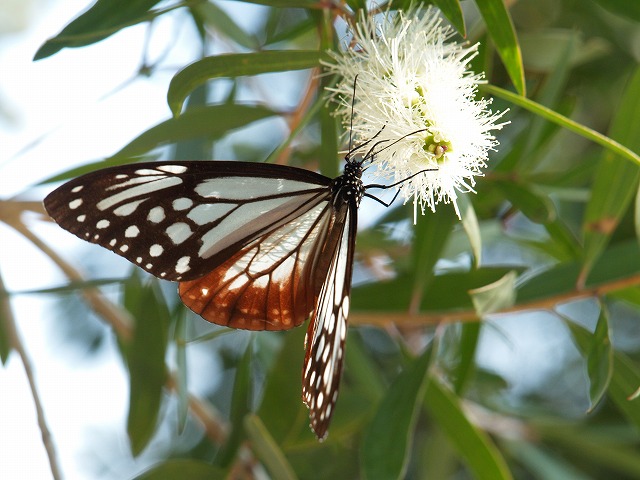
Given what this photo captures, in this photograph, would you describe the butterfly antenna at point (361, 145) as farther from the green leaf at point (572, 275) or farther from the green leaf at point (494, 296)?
the green leaf at point (572, 275)

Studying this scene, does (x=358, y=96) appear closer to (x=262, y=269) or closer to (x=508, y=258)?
(x=262, y=269)

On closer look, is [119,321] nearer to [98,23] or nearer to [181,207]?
[181,207]

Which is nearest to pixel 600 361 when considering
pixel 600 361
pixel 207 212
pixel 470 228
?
pixel 600 361

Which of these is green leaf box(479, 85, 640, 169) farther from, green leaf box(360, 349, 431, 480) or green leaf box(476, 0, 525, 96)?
green leaf box(360, 349, 431, 480)

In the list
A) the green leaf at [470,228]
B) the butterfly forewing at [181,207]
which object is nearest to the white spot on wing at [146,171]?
the butterfly forewing at [181,207]

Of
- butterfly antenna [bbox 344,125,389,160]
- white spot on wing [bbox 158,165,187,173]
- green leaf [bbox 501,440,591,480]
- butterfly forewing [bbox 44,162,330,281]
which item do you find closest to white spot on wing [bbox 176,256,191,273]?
butterfly forewing [bbox 44,162,330,281]

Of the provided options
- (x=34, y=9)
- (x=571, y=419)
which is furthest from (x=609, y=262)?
(x=34, y=9)
